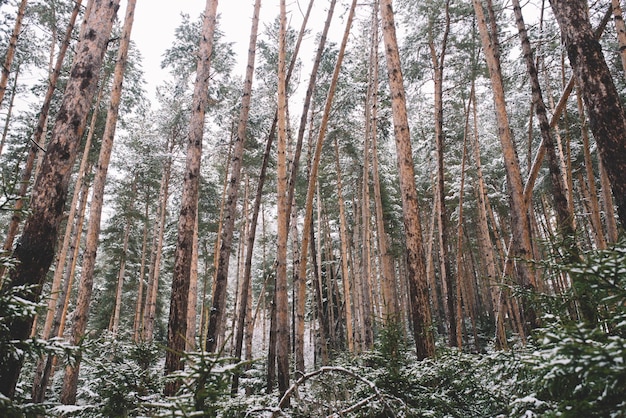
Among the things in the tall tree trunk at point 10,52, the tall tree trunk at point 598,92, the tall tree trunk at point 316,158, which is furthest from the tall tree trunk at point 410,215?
the tall tree trunk at point 10,52

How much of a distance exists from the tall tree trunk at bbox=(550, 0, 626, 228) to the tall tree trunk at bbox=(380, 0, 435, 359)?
96.2 inches

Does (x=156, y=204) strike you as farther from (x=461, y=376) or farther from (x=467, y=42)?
(x=461, y=376)

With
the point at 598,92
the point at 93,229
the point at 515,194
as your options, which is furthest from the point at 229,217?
the point at 598,92

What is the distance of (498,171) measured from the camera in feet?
59.5

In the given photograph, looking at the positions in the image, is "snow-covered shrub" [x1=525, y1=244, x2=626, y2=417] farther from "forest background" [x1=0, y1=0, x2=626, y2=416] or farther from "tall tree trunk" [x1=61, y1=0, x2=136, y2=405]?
"tall tree trunk" [x1=61, y1=0, x2=136, y2=405]

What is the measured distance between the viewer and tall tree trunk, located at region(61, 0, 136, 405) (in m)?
6.86

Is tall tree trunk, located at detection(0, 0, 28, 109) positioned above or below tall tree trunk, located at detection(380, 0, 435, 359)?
above

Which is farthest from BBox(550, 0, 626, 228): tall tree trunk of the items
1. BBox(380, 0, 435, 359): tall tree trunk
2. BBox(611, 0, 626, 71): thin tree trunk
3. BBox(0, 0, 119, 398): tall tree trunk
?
BBox(0, 0, 119, 398): tall tree trunk

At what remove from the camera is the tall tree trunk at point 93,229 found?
6.86 m

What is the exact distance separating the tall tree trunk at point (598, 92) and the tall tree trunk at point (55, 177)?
5266mm

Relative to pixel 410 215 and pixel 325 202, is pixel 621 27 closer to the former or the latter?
pixel 410 215

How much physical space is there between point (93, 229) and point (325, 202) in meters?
13.3

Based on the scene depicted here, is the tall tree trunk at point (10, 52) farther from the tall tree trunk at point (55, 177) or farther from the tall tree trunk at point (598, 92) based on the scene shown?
the tall tree trunk at point (598, 92)

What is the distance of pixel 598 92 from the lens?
11.0 ft
